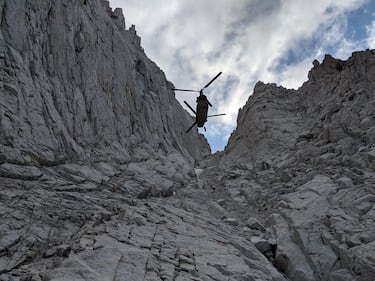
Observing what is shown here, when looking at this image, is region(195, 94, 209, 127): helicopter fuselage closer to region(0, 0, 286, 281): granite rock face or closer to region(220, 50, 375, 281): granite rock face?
region(0, 0, 286, 281): granite rock face

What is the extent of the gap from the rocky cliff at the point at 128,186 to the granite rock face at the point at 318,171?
0.24 feet

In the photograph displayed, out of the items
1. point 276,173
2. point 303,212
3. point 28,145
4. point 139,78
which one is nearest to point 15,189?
point 28,145

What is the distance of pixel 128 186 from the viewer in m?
16.6

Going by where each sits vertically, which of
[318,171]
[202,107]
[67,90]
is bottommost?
[318,171]

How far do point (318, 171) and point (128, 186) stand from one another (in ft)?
34.9

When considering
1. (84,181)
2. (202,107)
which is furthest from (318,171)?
(84,181)

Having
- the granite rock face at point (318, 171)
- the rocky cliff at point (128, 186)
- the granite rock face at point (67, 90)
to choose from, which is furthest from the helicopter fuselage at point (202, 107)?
the granite rock face at point (67, 90)

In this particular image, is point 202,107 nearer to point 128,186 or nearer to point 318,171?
point 128,186

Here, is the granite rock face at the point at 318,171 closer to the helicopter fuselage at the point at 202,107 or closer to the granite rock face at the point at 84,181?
the granite rock face at the point at 84,181

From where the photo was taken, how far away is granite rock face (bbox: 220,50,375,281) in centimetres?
1112

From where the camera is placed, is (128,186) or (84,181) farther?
(128,186)

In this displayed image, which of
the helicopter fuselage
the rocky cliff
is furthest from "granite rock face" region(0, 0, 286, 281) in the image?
the helicopter fuselage

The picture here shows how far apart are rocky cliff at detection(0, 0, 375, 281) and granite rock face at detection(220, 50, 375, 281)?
0.24 ft

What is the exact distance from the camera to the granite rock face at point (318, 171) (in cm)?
1112
